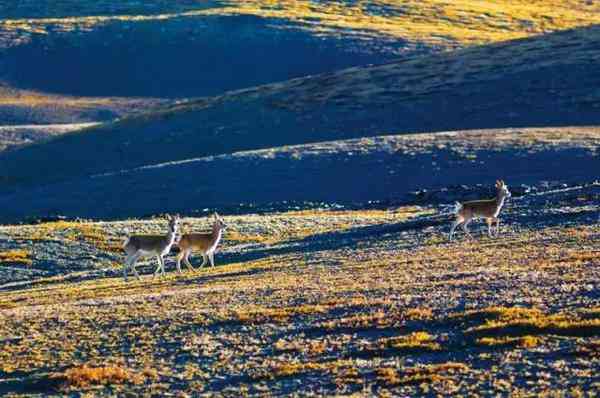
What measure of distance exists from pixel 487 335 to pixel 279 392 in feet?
13.8

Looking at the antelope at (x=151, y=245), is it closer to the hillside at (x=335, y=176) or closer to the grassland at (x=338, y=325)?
the grassland at (x=338, y=325)

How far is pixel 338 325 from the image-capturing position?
75.9 ft

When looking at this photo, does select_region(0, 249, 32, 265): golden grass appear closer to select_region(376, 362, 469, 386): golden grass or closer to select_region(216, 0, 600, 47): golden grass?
select_region(376, 362, 469, 386): golden grass

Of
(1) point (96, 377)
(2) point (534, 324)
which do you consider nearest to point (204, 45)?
(2) point (534, 324)

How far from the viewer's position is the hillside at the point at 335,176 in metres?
69.2

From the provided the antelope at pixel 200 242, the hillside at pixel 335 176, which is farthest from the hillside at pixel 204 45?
the antelope at pixel 200 242

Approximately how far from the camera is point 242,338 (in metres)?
23.0

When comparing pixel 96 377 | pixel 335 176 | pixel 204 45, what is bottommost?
pixel 96 377

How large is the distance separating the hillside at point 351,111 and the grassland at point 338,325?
50.7m

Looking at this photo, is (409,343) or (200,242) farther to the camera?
(200,242)

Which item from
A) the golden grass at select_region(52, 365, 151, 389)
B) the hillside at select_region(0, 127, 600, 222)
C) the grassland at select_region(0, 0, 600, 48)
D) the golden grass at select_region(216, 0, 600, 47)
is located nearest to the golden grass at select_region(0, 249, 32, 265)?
the hillside at select_region(0, 127, 600, 222)

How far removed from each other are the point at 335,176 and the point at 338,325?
50513 mm

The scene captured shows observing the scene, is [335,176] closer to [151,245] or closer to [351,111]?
[351,111]

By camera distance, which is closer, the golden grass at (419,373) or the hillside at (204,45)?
the golden grass at (419,373)
